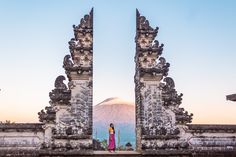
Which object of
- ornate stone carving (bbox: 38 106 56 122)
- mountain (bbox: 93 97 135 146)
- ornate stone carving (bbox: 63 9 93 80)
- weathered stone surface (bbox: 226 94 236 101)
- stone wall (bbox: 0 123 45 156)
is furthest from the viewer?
mountain (bbox: 93 97 135 146)

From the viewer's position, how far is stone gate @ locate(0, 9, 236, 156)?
13.0 metres

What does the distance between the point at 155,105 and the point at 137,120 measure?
95cm

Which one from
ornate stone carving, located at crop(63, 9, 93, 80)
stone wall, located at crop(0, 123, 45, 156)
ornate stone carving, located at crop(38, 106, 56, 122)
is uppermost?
ornate stone carving, located at crop(63, 9, 93, 80)

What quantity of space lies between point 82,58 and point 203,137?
5.42 meters

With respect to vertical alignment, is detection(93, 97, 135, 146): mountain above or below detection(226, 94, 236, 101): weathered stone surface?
above

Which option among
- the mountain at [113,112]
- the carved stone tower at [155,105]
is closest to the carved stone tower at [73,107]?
the carved stone tower at [155,105]

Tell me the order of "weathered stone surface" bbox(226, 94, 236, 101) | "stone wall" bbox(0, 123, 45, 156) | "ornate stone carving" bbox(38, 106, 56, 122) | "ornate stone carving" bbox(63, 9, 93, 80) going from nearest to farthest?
"stone wall" bbox(0, 123, 45, 156) → "ornate stone carving" bbox(38, 106, 56, 122) → "weathered stone surface" bbox(226, 94, 236, 101) → "ornate stone carving" bbox(63, 9, 93, 80)

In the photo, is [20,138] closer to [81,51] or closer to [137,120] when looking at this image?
[81,51]

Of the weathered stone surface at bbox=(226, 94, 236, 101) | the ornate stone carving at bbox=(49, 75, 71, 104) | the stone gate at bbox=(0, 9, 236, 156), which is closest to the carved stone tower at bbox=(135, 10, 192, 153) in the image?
the stone gate at bbox=(0, 9, 236, 156)

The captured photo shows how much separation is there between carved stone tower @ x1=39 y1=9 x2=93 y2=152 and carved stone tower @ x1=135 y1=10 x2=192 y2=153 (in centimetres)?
190

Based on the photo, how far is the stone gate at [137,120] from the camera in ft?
42.7

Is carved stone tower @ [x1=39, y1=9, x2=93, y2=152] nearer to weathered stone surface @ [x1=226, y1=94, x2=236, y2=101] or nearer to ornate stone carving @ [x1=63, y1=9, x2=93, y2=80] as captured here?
ornate stone carving @ [x1=63, y1=9, x2=93, y2=80]

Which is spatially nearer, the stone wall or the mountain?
the stone wall

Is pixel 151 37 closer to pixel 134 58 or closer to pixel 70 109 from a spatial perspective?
pixel 134 58
